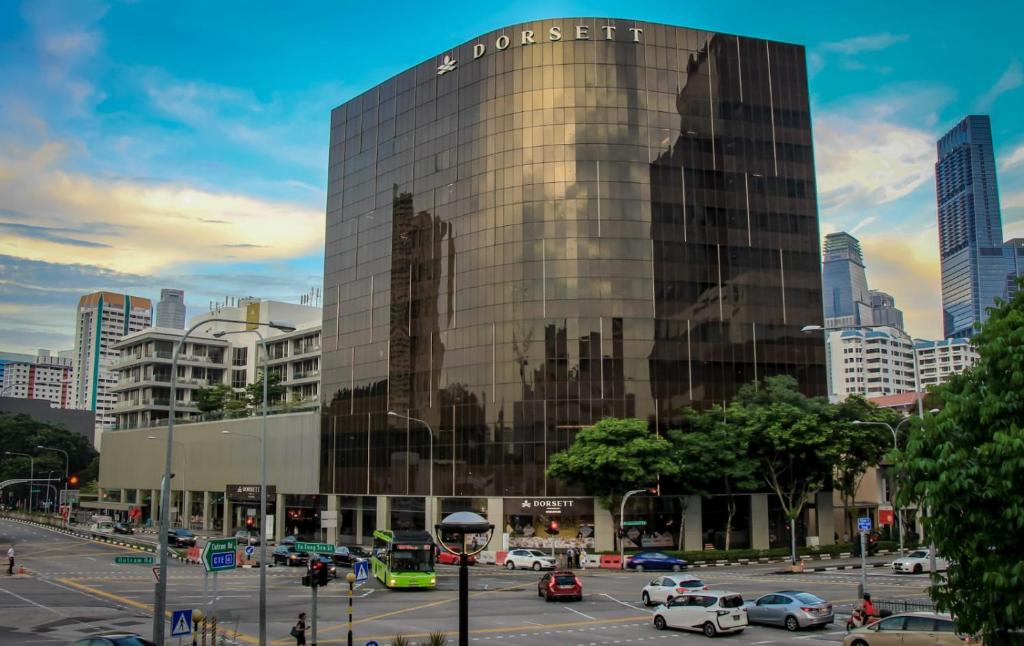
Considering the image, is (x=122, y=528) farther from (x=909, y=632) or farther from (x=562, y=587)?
(x=909, y=632)

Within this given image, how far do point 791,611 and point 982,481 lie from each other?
2224 centimetres

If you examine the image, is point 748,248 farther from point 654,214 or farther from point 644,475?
point 644,475

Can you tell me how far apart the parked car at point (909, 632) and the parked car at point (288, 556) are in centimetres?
4624

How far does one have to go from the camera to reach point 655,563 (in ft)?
213

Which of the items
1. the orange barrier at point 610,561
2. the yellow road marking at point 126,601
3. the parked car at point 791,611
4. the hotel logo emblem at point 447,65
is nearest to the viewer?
the yellow road marking at point 126,601

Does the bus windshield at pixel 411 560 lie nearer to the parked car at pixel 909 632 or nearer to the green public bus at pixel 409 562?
the green public bus at pixel 409 562

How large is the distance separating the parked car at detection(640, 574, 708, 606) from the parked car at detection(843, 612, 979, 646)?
472 inches

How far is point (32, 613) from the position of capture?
129 ft

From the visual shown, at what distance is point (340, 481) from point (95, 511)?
80.5m

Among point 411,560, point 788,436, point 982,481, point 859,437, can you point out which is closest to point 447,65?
point 788,436

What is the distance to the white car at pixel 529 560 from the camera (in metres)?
66.1

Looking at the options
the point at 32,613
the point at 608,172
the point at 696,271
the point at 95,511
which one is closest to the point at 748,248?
the point at 696,271

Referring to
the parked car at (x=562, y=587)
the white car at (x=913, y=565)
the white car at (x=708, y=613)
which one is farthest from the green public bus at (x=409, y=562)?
the white car at (x=913, y=565)

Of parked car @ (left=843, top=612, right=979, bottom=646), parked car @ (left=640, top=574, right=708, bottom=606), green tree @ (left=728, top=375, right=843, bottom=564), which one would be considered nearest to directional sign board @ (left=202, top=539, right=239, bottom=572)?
Answer: parked car @ (left=843, top=612, right=979, bottom=646)
